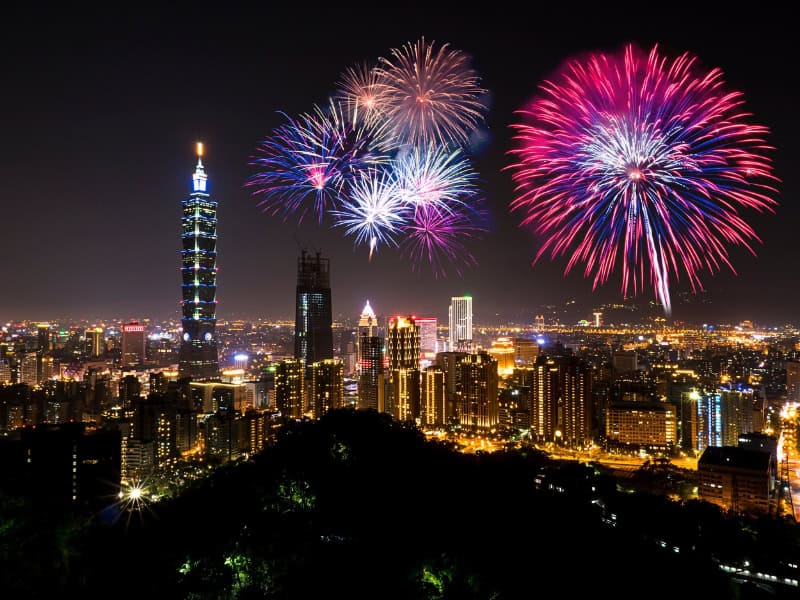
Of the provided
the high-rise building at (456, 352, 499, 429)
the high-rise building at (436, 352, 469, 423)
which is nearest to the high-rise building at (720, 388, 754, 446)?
the high-rise building at (456, 352, 499, 429)

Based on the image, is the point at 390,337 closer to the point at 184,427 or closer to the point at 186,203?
the point at 184,427

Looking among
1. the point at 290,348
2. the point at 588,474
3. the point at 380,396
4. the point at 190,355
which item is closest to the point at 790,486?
the point at 588,474

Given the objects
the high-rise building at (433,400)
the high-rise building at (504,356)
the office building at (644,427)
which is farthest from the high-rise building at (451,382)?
the high-rise building at (504,356)

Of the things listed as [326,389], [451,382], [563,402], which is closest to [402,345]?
[451,382]

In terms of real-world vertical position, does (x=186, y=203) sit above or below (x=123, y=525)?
above

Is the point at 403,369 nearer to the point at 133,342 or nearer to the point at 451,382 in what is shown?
the point at 451,382
